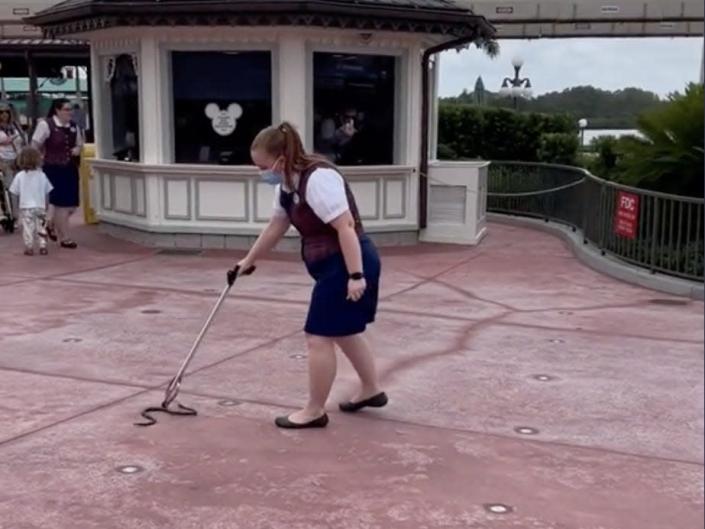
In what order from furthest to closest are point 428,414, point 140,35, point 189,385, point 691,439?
point 140,35 < point 189,385 < point 428,414 < point 691,439

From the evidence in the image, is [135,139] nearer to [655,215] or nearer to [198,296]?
[198,296]

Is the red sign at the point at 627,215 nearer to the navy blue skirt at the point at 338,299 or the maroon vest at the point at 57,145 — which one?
the navy blue skirt at the point at 338,299

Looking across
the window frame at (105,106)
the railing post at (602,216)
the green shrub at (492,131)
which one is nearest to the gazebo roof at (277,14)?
the window frame at (105,106)

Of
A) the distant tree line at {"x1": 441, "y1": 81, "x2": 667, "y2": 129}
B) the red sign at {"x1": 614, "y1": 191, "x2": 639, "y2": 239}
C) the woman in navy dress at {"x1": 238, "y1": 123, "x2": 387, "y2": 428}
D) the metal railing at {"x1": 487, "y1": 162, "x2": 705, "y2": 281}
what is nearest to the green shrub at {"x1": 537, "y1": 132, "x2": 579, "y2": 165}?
the metal railing at {"x1": 487, "y1": 162, "x2": 705, "y2": 281}

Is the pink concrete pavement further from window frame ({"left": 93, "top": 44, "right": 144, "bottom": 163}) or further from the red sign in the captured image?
window frame ({"left": 93, "top": 44, "right": 144, "bottom": 163})

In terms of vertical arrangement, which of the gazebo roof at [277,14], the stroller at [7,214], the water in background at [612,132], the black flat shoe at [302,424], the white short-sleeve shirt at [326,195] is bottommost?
the black flat shoe at [302,424]

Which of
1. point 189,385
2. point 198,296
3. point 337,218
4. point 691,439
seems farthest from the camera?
point 198,296

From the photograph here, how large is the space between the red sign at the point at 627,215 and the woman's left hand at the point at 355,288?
6.05 metres

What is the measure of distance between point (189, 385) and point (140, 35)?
693 centimetres

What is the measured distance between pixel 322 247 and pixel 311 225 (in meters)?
0.12

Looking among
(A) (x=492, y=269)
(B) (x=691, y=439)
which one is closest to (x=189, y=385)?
(B) (x=691, y=439)

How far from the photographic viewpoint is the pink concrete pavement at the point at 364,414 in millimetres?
4273

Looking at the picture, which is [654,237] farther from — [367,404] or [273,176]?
[273,176]

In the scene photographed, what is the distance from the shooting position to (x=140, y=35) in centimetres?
1191
